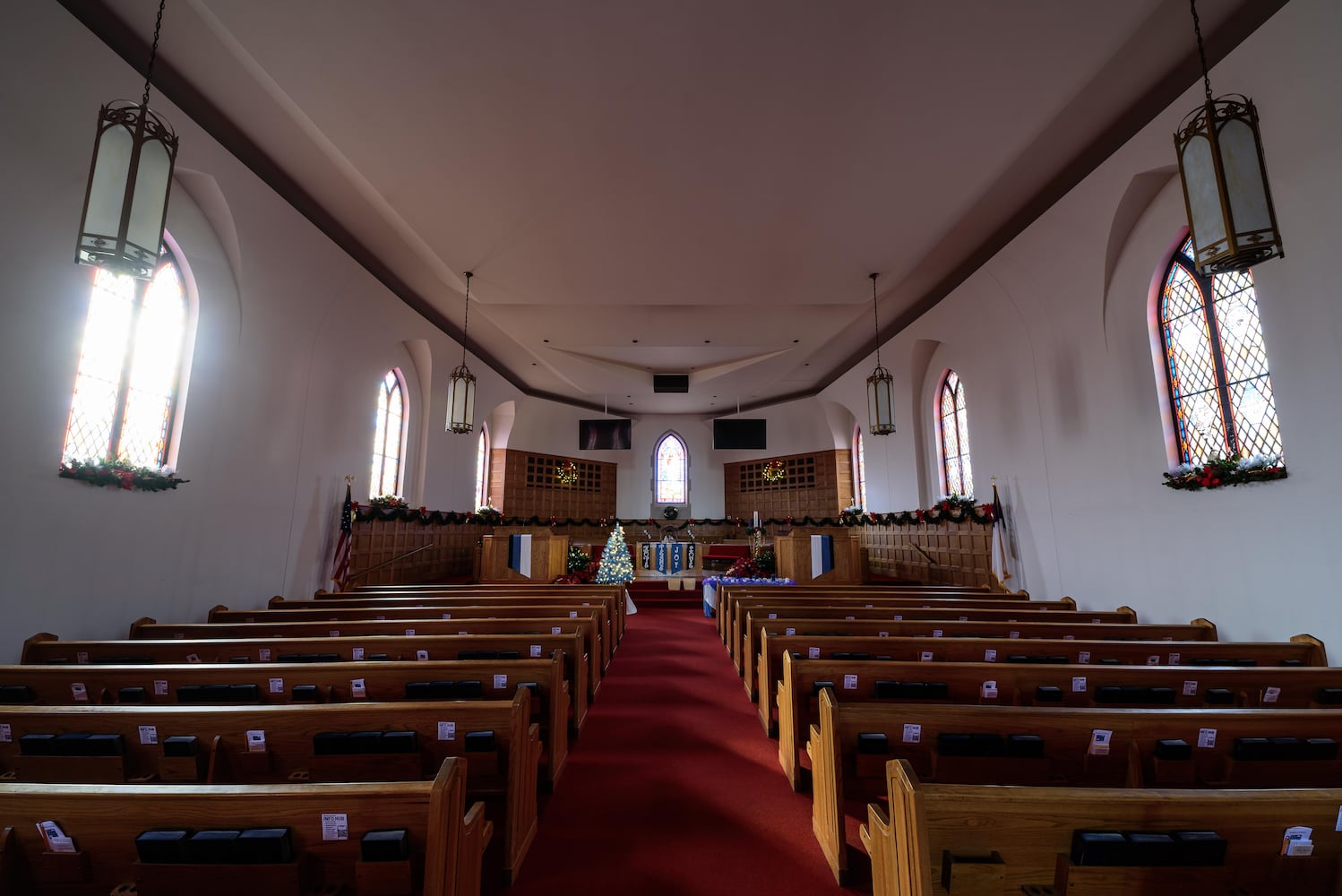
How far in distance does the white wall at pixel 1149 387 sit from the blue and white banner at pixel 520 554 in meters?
6.97

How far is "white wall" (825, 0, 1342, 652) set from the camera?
12.1 feet

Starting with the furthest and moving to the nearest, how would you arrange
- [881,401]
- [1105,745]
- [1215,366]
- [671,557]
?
[671,557], [881,401], [1215,366], [1105,745]

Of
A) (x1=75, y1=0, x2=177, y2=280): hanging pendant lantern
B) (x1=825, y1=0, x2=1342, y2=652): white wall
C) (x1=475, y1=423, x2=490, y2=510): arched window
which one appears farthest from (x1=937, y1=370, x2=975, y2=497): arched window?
(x1=475, y1=423, x2=490, y2=510): arched window

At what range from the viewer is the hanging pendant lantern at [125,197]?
8.84 feet

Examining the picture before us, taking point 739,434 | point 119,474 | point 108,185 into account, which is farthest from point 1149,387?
point 739,434

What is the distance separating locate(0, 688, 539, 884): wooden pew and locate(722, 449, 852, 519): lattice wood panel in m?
13.2

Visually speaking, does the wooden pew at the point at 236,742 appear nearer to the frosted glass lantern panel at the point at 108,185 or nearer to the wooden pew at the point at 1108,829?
the wooden pew at the point at 1108,829

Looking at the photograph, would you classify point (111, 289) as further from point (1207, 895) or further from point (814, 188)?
point (1207, 895)

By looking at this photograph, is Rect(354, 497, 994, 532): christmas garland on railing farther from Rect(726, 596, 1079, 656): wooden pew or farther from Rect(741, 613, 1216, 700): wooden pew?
Rect(741, 613, 1216, 700): wooden pew

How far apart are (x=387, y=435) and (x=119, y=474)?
4858mm

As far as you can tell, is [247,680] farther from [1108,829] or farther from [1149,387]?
[1149,387]

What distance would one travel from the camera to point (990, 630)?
373 cm

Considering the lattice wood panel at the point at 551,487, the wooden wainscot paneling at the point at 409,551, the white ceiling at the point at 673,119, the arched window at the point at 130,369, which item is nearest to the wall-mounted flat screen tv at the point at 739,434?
the lattice wood panel at the point at 551,487

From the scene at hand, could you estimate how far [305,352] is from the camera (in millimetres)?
6660
